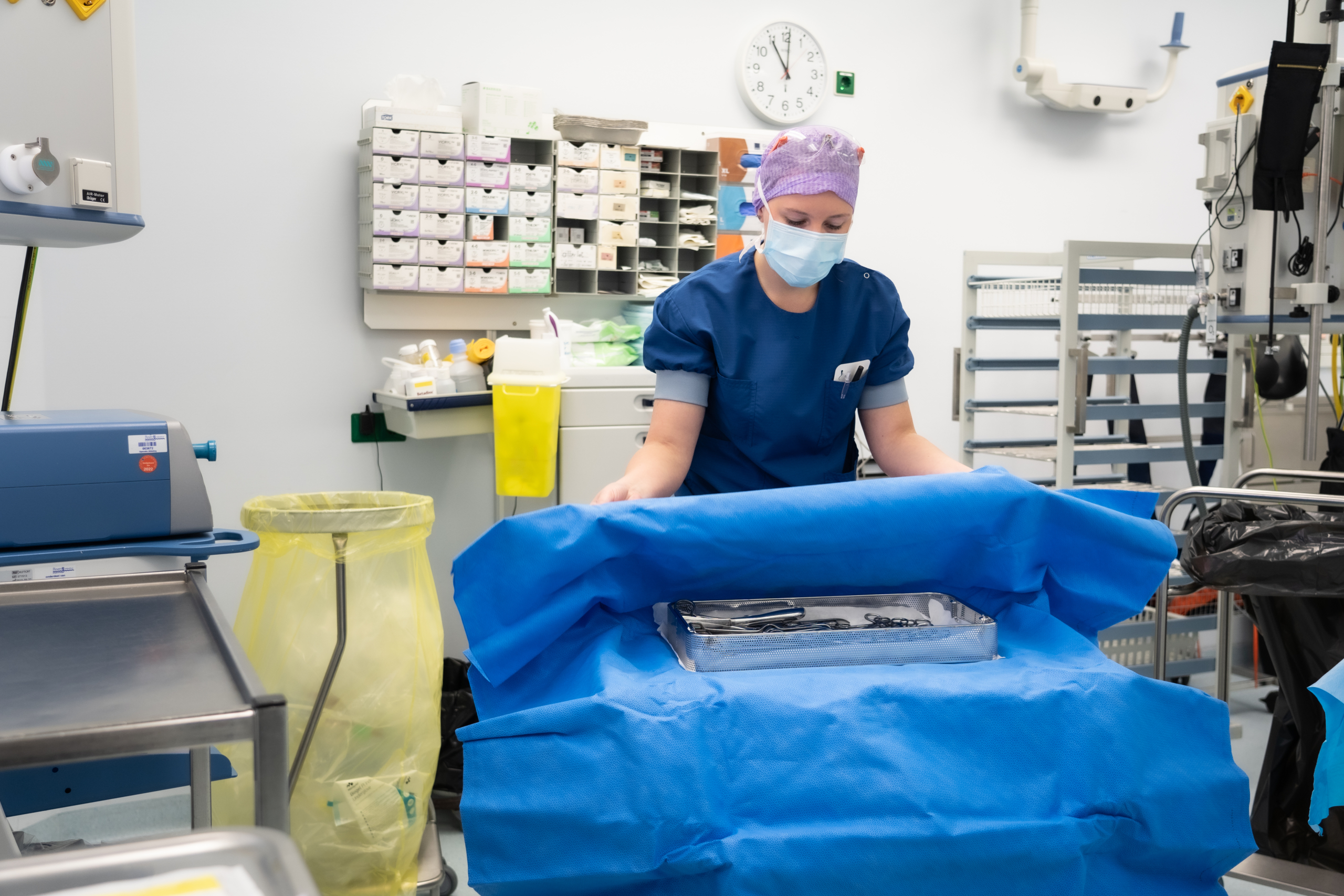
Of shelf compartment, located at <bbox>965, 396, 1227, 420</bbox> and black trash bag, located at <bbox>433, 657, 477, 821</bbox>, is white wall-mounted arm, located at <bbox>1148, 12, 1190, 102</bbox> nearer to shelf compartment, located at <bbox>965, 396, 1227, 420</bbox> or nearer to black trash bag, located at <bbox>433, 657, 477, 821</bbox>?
shelf compartment, located at <bbox>965, 396, 1227, 420</bbox>

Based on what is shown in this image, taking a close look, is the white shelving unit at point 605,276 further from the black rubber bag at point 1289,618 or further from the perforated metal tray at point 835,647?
the perforated metal tray at point 835,647

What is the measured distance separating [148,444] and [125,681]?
593mm

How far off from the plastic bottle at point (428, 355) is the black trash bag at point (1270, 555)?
2137 millimetres

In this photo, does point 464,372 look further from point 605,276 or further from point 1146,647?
point 1146,647

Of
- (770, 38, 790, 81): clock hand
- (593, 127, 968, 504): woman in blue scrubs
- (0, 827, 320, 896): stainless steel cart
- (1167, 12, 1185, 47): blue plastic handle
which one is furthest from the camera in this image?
(1167, 12, 1185, 47): blue plastic handle

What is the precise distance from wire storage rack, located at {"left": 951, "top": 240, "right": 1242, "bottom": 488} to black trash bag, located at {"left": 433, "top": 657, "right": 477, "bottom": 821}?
1841mm

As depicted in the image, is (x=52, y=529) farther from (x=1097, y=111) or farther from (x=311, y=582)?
(x=1097, y=111)

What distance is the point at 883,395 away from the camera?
1718 mm

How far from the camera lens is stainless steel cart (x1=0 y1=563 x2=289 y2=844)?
29.0 inches

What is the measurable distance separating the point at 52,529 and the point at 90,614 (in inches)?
11.3

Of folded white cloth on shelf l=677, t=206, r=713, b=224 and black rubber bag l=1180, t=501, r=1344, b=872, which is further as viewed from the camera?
folded white cloth on shelf l=677, t=206, r=713, b=224

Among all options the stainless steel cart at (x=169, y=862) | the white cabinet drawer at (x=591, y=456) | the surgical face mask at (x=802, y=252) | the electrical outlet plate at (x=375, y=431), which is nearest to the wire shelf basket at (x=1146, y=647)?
the white cabinet drawer at (x=591, y=456)

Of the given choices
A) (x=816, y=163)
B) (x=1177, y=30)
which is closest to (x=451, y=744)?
(x=816, y=163)

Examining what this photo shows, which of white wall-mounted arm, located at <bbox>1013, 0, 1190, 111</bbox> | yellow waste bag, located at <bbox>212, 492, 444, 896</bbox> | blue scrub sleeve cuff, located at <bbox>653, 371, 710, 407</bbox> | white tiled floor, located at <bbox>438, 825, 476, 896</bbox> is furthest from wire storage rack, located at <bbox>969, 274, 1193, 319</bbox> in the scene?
white tiled floor, located at <bbox>438, 825, 476, 896</bbox>
